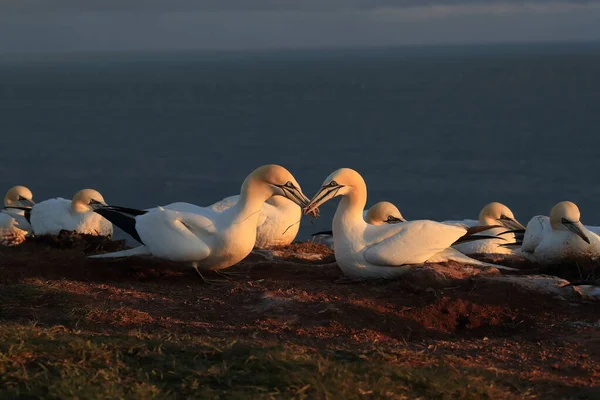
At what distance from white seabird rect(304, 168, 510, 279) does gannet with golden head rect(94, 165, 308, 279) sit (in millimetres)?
356

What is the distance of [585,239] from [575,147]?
3500cm

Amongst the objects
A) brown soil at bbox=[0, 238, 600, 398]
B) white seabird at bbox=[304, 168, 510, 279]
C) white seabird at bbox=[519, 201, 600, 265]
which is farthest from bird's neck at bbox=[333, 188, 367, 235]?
white seabird at bbox=[519, 201, 600, 265]

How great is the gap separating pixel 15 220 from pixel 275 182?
652 cm

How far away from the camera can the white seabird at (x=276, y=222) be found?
10883mm

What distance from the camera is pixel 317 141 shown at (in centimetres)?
4922

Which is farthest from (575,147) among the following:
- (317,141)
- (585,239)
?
(585,239)

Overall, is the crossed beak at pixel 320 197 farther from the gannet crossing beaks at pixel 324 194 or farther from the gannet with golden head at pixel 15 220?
the gannet with golden head at pixel 15 220

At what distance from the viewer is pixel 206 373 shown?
4949 mm

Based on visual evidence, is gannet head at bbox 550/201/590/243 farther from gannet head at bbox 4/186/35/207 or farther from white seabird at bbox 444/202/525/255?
gannet head at bbox 4/186/35/207

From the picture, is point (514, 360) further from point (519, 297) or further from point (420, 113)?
point (420, 113)

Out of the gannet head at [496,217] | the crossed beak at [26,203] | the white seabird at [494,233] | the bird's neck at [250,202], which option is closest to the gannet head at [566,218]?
the white seabird at [494,233]

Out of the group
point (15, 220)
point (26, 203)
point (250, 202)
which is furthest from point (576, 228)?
point (26, 203)

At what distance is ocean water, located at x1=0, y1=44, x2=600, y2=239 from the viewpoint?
101ft

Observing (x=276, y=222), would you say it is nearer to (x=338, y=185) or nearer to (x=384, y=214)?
(x=384, y=214)
